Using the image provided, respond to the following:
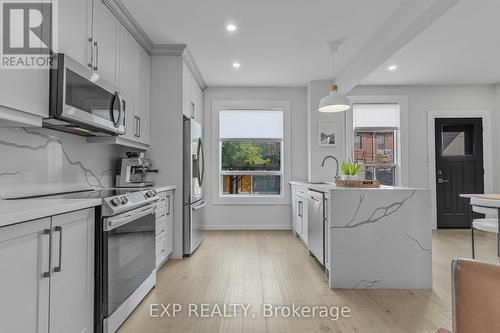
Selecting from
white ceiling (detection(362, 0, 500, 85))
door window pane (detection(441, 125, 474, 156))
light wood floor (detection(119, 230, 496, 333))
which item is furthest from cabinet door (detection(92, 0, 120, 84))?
door window pane (detection(441, 125, 474, 156))

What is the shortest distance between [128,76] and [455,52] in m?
4.05

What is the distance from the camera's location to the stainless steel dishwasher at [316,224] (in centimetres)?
291

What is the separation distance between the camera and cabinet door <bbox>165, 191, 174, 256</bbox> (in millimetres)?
3328

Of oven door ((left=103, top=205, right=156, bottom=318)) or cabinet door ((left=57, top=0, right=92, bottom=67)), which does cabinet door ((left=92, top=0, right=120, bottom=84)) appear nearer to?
cabinet door ((left=57, top=0, right=92, bottom=67))

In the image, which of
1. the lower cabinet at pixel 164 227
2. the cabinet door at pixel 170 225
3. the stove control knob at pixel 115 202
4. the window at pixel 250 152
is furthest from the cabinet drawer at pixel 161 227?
the window at pixel 250 152

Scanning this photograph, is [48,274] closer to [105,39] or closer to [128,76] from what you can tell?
[105,39]

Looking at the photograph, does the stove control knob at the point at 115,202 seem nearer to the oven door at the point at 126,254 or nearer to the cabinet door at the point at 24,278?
the oven door at the point at 126,254

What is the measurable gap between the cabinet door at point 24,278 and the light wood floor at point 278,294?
0.84 m

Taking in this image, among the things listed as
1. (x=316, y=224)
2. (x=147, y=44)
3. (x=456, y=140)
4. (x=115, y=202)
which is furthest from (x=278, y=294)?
(x=456, y=140)

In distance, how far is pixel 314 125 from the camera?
5070 millimetres

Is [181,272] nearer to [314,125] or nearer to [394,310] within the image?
[394,310]

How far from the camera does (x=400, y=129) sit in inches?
206

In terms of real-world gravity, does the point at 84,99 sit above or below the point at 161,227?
above

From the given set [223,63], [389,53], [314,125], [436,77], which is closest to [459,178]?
[436,77]
